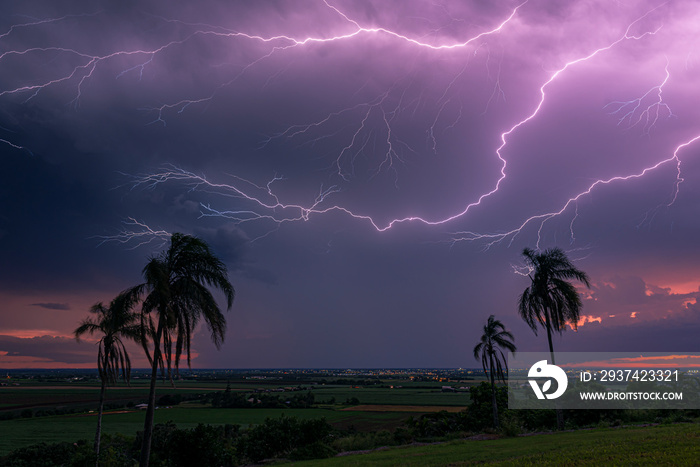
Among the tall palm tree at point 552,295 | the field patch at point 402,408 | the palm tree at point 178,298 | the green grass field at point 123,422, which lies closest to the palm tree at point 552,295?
the tall palm tree at point 552,295

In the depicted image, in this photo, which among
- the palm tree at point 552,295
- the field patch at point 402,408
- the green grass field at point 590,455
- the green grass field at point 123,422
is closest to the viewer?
the green grass field at point 590,455

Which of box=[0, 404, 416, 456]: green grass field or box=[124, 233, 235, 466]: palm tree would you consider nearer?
box=[124, 233, 235, 466]: palm tree

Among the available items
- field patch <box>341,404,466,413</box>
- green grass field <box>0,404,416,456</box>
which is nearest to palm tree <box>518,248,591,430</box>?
green grass field <box>0,404,416,456</box>

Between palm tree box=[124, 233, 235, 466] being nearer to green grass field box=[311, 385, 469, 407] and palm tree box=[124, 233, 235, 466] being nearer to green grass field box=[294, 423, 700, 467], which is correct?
green grass field box=[294, 423, 700, 467]

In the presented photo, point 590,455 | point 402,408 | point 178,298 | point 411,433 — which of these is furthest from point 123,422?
point 590,455

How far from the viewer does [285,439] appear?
83.0ft

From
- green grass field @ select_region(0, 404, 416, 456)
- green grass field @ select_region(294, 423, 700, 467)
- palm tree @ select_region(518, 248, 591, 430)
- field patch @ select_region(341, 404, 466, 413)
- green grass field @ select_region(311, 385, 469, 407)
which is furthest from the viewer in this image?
green grass field @ select_region(311, 385, 469, 407)

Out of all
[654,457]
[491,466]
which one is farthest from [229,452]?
[654,457]

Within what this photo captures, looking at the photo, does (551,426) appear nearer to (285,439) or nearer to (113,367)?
(285,439)

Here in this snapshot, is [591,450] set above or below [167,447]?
above

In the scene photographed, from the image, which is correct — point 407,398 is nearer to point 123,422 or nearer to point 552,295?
point 123,422

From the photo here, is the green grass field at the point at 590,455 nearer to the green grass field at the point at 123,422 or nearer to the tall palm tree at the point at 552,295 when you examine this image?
the tall palm tree at the point at 552,295

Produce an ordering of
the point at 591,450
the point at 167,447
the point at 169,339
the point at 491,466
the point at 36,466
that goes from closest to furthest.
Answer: the point at 491,466
the point at 591,450
the point at 169,339
the point at 167,447
the point at 36,466

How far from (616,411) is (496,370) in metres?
7.85
